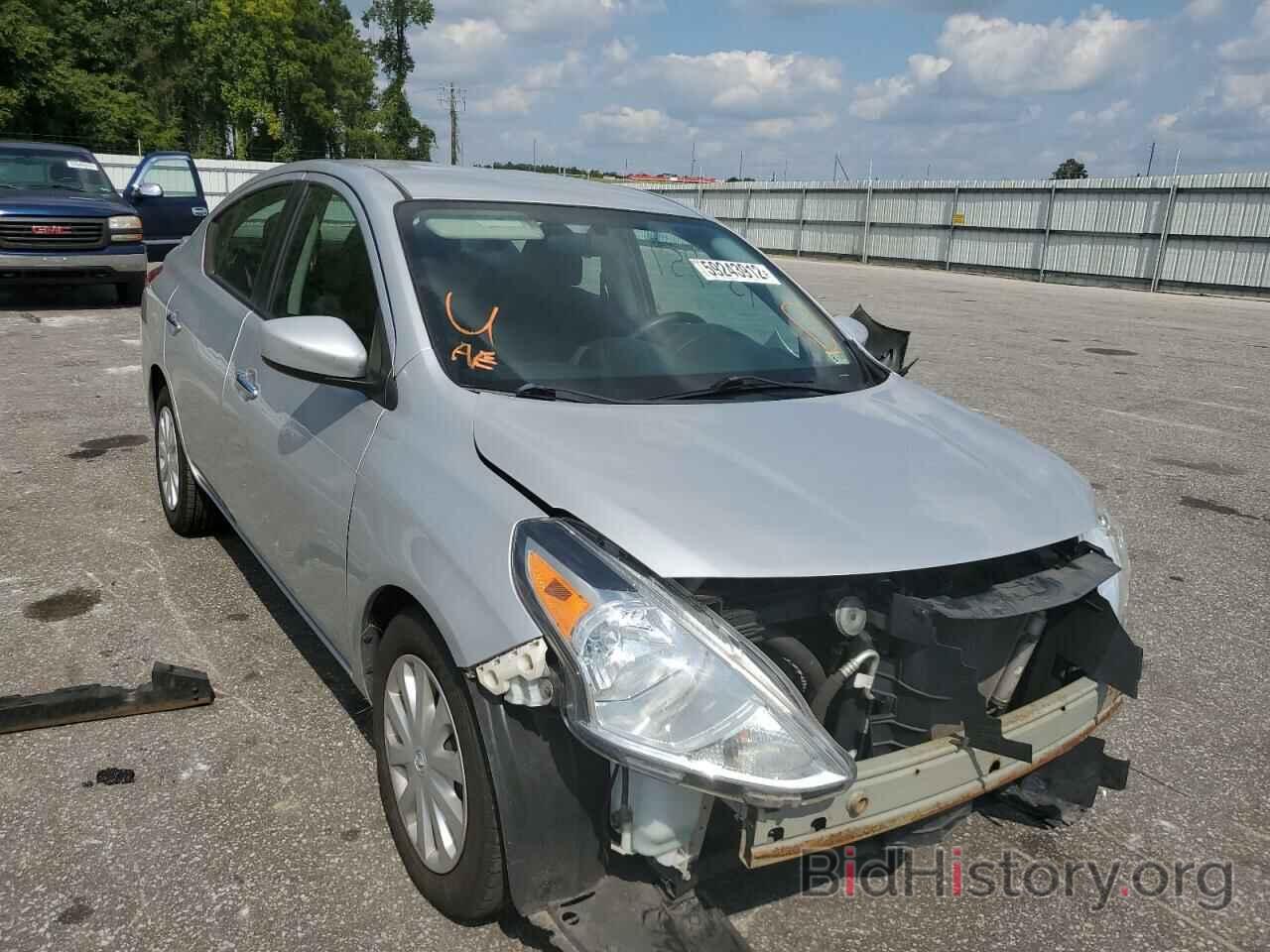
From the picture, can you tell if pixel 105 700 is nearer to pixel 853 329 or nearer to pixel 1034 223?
pixel 853 329

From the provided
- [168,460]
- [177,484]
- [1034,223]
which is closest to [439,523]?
[177,484]

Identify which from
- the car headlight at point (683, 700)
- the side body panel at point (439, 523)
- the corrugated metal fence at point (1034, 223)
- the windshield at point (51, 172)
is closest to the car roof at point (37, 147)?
the windshield at point (51, 172)

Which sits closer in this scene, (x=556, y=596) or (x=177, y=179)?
(x=556, y=596)

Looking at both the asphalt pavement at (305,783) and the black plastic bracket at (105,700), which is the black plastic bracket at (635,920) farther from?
the black plastic bracket at (105,700)

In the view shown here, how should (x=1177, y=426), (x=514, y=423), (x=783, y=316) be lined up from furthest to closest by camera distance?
1. (x=1177, y=426)
2. (x=783, y=316)
3. (x=514, y=423)

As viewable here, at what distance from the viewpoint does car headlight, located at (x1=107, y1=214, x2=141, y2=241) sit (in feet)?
38.2

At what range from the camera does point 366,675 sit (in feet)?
8.27

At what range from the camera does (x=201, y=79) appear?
192 feet

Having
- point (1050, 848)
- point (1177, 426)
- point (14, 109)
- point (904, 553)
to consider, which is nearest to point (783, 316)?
point (904, 553)

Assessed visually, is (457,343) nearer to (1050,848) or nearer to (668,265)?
(668,265)

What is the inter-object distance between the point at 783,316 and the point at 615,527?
1.69m

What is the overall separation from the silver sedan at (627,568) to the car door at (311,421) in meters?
0.02

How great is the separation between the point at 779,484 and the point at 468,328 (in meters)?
0.99

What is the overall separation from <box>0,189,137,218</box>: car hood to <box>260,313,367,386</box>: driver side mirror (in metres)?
10.4
